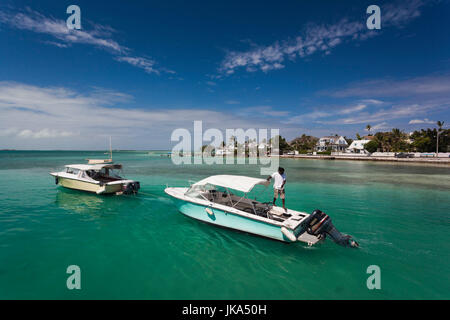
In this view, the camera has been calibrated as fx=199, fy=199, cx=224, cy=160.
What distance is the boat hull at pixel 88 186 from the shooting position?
15.2 metres

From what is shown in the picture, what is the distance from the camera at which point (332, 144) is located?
106 meters

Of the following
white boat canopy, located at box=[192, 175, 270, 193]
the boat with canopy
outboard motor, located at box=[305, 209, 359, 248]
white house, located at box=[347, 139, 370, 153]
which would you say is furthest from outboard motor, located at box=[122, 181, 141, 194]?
white house, located at box=[347, 139, 370, 153]

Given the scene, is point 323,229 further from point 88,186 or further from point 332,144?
point 332,144

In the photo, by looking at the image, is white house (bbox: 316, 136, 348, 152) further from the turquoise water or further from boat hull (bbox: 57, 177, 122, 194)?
boat hull (bbox: 57, 177, 122, 194)

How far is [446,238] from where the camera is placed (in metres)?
9.05

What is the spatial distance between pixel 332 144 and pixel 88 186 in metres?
114

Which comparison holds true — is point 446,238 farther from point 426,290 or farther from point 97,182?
point 97,182

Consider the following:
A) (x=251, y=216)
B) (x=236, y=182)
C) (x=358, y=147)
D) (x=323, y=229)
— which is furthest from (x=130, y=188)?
(x=358, y=147)

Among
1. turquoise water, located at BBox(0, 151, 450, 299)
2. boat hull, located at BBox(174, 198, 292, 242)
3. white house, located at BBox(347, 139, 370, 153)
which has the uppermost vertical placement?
white house, located at BBox(347, 139, 370, 153)

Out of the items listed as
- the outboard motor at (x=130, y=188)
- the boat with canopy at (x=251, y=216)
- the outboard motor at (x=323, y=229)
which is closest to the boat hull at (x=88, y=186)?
Result: the outboard motor at (x=130, y=188)

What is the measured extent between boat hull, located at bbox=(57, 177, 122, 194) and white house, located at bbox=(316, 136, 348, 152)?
4265 inches

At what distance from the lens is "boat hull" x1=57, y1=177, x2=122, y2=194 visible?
1519cm
